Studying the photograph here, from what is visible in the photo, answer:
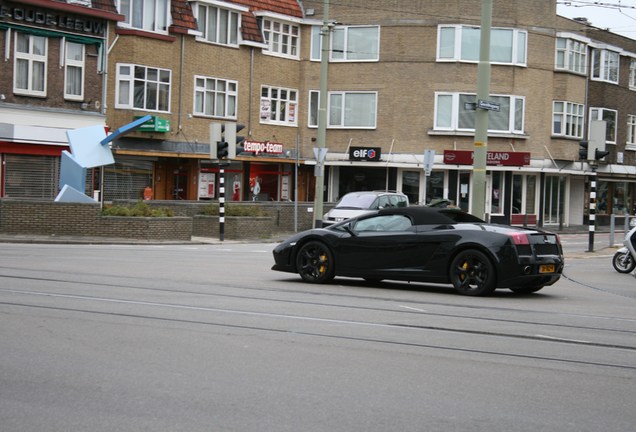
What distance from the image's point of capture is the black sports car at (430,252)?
535 inches

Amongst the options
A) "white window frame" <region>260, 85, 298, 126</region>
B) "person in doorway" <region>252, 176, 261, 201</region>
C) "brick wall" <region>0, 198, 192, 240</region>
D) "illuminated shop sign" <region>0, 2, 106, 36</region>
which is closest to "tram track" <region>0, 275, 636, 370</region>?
"brick wall" <region>0, 198, 192, 240</region>

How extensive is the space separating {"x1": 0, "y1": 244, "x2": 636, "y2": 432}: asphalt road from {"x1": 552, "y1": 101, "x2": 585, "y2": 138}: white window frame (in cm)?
3384

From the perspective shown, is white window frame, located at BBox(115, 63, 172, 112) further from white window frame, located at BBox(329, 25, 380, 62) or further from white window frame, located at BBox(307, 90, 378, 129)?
white window frame, located at BBox(329, 25, 380, 62)

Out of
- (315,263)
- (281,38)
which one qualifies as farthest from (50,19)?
(315,263)

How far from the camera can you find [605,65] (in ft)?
167

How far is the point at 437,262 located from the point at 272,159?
30.3 meters

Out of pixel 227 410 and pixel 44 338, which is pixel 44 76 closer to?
pixel 44 338

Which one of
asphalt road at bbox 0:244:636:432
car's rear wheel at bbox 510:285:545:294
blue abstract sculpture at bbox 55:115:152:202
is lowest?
asphalt road at bbox 0:244:636:432

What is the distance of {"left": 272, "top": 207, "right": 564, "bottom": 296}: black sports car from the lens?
1359 cm

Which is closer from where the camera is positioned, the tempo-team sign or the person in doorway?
the tempo-team sign

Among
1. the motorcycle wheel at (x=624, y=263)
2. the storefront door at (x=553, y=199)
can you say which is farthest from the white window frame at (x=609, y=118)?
the motorcycle wheel at (x=624, y=263)

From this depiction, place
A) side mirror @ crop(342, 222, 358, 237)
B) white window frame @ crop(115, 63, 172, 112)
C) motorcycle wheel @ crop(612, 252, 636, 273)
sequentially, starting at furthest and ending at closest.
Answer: white window frame @ crop(115, 63, 172, 112) < motorcycle wheel @ crop(612, 252, 636, 273) < side mirror @ crop(342, 222, 358, 237)

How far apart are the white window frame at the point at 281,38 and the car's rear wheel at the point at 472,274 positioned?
Result: 103ft

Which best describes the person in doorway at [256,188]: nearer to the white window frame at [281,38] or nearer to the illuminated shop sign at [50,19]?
the white window frame at [281,38]
